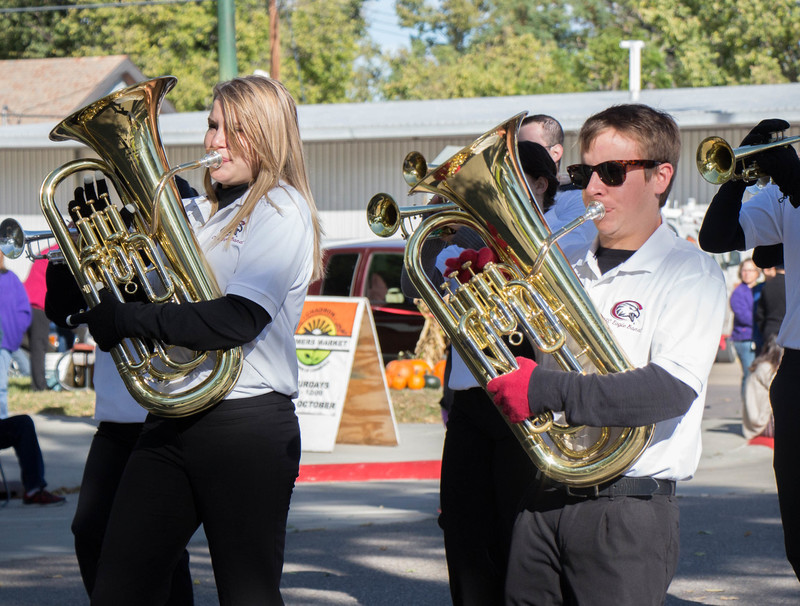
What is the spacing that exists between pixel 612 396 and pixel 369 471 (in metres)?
6.07

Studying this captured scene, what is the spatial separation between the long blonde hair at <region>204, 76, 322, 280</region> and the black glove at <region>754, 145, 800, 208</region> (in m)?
1.30

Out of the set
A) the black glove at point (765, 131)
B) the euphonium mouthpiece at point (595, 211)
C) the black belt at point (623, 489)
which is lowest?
the black belt at point (623, 489)

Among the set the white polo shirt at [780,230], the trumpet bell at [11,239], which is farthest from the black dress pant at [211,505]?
the white polo shirt at [780,230]

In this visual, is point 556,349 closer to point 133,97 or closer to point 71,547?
point 133,97

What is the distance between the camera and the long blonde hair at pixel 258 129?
3.09 m

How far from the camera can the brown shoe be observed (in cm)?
718

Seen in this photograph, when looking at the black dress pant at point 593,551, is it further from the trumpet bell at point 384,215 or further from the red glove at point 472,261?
the trumpet bell at point 384,215

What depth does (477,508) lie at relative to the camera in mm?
3439

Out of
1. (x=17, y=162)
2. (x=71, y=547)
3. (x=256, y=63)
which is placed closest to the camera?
(x=71, y=547)

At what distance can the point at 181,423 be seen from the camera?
3.02 m

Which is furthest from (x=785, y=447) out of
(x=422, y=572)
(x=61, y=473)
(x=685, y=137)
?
(x=685, y=137)

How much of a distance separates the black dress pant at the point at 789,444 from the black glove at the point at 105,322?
1937 mm

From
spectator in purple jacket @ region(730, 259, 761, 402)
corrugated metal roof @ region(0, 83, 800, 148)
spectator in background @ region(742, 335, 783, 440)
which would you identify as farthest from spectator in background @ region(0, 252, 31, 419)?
corrugated metal roof @ region(0, 83, 800, 148)

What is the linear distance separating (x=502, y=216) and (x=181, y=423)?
1.02 metres
